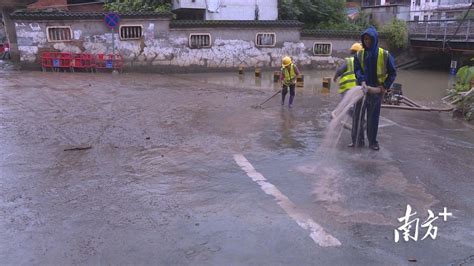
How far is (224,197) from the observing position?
516 centimetres

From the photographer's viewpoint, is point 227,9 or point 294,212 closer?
point 294,212

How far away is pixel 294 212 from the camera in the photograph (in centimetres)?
472

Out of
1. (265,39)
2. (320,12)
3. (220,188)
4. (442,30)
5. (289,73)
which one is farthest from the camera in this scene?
(320,12)

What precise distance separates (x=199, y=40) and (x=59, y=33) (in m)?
6.50

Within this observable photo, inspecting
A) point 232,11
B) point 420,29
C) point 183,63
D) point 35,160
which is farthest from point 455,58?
point 35,160

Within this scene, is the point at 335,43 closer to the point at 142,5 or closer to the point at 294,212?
the point at 142,5

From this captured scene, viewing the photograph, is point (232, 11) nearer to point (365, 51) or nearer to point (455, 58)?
point (455, 58)

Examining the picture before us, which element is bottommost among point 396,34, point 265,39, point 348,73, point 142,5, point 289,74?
point 289,74

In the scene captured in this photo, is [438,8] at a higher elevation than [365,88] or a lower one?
higher

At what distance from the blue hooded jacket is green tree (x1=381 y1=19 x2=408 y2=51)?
20013 millimetres

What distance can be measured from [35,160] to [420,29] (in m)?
23.5

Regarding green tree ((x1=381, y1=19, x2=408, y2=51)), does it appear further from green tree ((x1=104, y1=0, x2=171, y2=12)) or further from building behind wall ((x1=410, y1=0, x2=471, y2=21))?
green tree ((x1=104, y1=0, x2=171, y2=12))

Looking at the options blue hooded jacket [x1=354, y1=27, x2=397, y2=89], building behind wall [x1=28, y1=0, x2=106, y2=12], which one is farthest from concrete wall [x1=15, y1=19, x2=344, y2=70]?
blue hooded jacket [x1=354, y1=27, x2=397, y2=89]

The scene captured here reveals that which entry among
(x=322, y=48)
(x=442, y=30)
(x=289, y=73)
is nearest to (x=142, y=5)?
(x=322, y=48)
